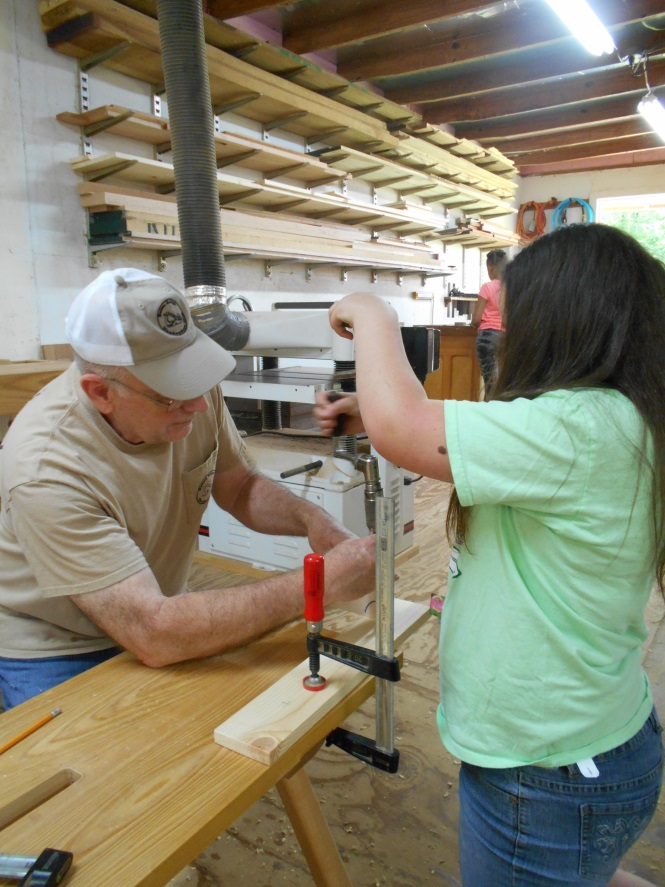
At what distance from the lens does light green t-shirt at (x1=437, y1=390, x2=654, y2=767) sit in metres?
0.70

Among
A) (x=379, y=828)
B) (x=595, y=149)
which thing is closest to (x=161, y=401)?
(x=379, y=828)

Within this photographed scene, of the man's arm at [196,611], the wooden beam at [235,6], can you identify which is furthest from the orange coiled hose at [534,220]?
the man's arm at [196,611]

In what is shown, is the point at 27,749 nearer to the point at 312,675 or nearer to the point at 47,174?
the point at 312,675

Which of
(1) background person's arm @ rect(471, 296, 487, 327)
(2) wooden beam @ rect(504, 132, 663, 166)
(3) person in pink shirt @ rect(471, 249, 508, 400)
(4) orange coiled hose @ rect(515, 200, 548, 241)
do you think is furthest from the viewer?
(4) orange coiled hose @ rect(515, 200, 548, 241)

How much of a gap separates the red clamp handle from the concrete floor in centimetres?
93

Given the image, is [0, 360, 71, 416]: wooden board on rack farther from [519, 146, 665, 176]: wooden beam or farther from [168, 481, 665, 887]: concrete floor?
[519, 146, 665, 176]: wooden beam

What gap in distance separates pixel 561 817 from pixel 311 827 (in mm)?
447

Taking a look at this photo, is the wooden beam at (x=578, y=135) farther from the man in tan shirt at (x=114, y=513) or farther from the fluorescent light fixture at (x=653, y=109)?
the man in tan shirt at (x=114, y=513)

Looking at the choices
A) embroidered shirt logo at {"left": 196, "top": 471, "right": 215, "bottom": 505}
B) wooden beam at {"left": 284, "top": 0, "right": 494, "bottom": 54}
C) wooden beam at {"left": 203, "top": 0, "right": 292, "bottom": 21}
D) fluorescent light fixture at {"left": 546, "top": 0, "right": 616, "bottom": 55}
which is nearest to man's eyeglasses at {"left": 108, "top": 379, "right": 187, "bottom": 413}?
embroidered shirt logo at {"left": 196, "top": 471, "right": 215, "bottom": 505}

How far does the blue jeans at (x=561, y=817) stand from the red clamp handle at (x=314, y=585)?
0.30 m

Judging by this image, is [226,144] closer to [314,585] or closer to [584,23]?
[584,23]

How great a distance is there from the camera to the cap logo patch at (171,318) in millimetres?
1143

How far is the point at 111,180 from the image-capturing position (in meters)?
2.93

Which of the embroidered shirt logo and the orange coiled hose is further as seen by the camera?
the orange coiled hose
